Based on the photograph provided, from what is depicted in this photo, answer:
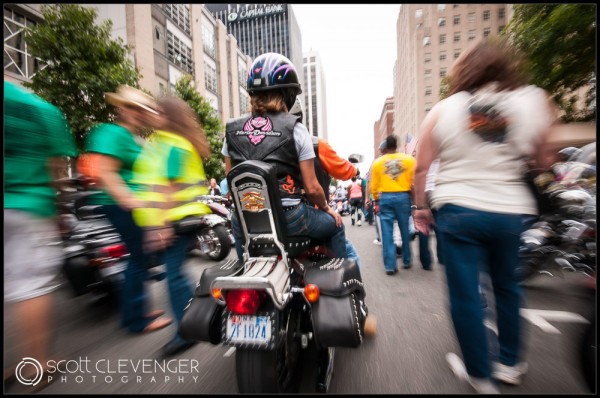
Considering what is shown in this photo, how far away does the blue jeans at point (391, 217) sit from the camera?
4273mm

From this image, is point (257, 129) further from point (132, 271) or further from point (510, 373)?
point (510, 373)

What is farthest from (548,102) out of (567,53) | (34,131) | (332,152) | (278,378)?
(567,53)

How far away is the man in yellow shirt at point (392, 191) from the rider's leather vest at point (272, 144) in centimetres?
270

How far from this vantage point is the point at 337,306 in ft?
5.16

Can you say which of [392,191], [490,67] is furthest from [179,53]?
[490,67]

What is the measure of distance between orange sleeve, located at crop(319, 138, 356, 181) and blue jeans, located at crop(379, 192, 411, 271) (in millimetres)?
2478

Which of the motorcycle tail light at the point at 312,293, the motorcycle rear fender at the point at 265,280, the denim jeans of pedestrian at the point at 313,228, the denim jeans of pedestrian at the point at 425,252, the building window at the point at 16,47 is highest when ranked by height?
the building window at the point at 16,47

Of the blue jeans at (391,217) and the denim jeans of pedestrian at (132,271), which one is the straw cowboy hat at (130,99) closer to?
the denim jeans of pedestrian at (132,271)

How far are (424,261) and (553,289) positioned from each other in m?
1.46

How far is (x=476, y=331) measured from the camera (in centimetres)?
169

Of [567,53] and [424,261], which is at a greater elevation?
[567,53]

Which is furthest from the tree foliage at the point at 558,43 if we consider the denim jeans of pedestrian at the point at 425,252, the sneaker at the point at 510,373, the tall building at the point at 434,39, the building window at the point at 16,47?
the tall building at the point at 434,39

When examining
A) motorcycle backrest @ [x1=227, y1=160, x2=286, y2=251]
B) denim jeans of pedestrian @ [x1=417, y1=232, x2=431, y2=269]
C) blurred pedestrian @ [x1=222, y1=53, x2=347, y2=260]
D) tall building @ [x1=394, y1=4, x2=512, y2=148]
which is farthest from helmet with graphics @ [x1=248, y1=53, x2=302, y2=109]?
tall building @ [x1=394, y1=4, x2=512, y2=148]

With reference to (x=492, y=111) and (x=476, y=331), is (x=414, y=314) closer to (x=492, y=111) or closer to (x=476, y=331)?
(x=476, y=331)
